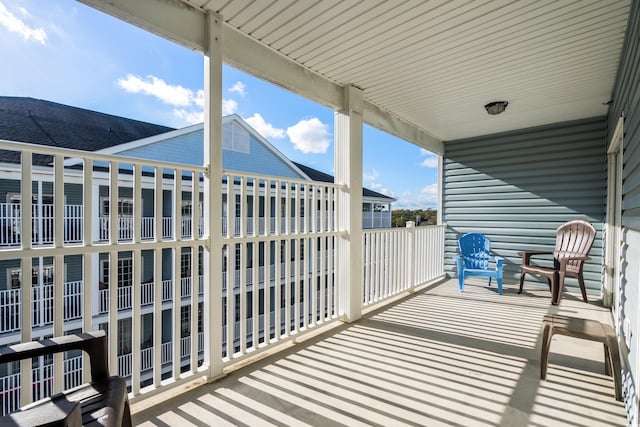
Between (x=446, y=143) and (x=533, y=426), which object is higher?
(x=446, y=143)

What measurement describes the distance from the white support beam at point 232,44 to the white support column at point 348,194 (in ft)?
0.54

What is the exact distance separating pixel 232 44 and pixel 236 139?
337cm

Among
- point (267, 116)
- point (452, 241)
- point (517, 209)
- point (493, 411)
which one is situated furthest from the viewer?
point (267, 116)

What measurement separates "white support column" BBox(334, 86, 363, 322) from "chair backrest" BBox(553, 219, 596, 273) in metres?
3.21

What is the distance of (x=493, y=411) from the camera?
1889 millimetres

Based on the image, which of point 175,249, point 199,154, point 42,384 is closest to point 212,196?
point 175,249

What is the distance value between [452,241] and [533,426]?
14.7ft

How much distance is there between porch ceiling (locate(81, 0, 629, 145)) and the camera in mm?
2176

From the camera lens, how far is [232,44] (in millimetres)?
2447

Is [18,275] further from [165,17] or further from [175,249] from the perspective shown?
[165,17]

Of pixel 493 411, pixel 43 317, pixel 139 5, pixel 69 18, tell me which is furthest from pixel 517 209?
pixel 69 18

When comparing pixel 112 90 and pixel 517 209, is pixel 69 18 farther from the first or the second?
pixel 517 209

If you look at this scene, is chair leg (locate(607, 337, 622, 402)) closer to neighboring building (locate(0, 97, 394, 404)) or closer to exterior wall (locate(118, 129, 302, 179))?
neighboring building (locate(0, 97, 394, 404))

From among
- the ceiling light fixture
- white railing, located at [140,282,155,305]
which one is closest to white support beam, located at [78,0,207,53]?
white railing, located at [140,282,155,305]
